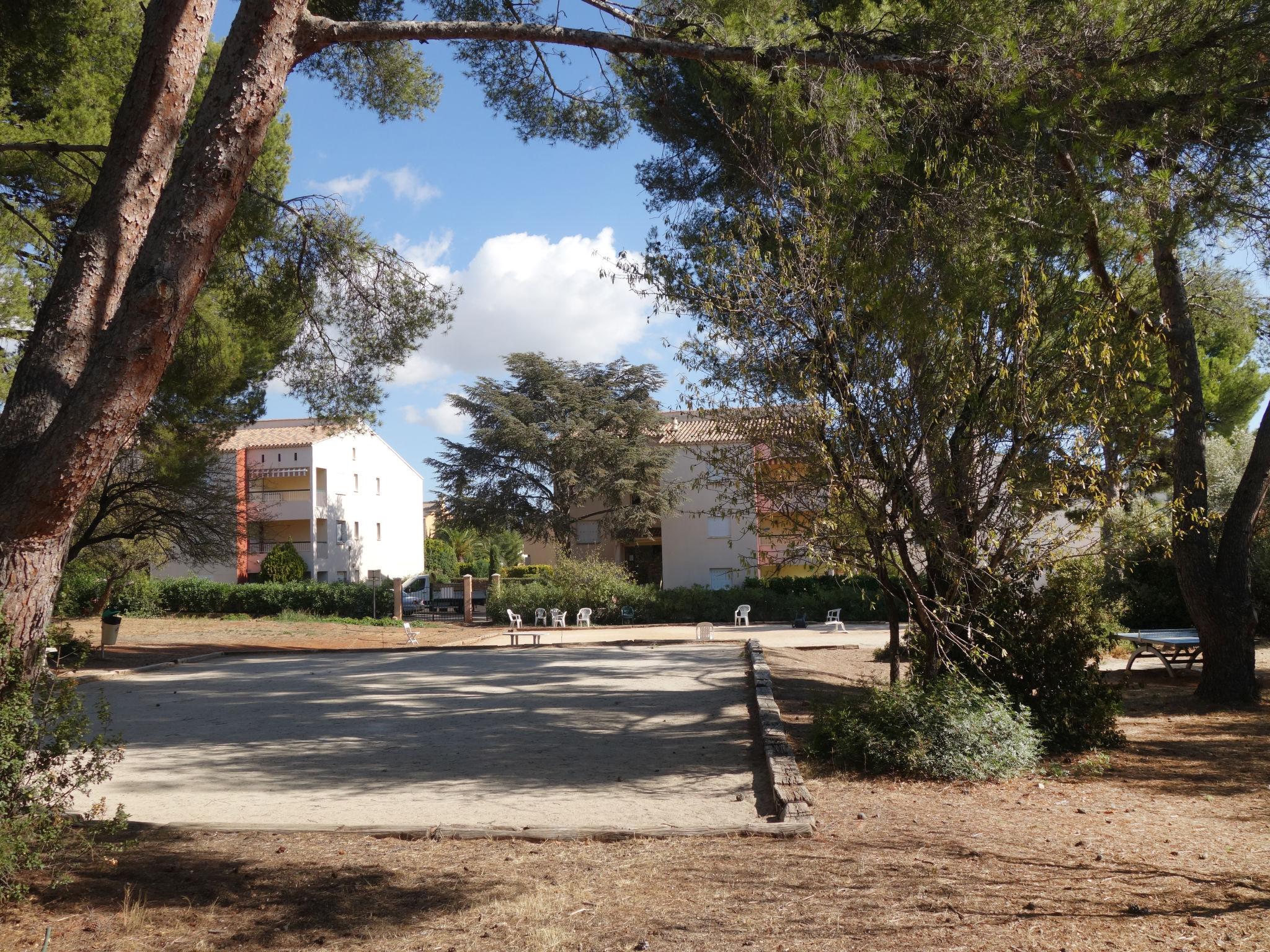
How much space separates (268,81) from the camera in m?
4.62

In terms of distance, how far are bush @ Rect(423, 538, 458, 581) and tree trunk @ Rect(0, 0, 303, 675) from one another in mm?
51795

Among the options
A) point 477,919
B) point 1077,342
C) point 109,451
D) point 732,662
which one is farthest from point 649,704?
point 109,451

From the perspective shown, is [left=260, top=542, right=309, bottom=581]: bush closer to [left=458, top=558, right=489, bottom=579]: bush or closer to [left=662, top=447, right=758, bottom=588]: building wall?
[left=662, top=447, right=758, bottom=588]: building wall

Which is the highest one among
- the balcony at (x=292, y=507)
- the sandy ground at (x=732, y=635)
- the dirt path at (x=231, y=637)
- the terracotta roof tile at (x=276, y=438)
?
the terracotta roof tile at (x=276, y=438)

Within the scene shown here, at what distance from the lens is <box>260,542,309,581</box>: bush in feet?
123

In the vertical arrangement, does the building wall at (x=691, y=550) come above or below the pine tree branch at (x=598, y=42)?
below

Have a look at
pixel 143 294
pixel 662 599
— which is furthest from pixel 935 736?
pixel 662 599

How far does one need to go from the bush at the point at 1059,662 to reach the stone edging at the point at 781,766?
71.7 inches

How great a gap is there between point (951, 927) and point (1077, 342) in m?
4.71

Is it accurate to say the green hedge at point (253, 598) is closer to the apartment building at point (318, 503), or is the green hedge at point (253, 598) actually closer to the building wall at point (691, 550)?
the apartment building at point (318, 503)

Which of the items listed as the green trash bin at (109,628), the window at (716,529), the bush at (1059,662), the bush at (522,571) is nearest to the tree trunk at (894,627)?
the bush at (1059,662)

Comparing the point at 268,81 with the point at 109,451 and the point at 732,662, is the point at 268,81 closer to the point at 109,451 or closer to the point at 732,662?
the point at 109,451

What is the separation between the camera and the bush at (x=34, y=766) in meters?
3.83

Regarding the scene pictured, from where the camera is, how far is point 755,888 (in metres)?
4.43
